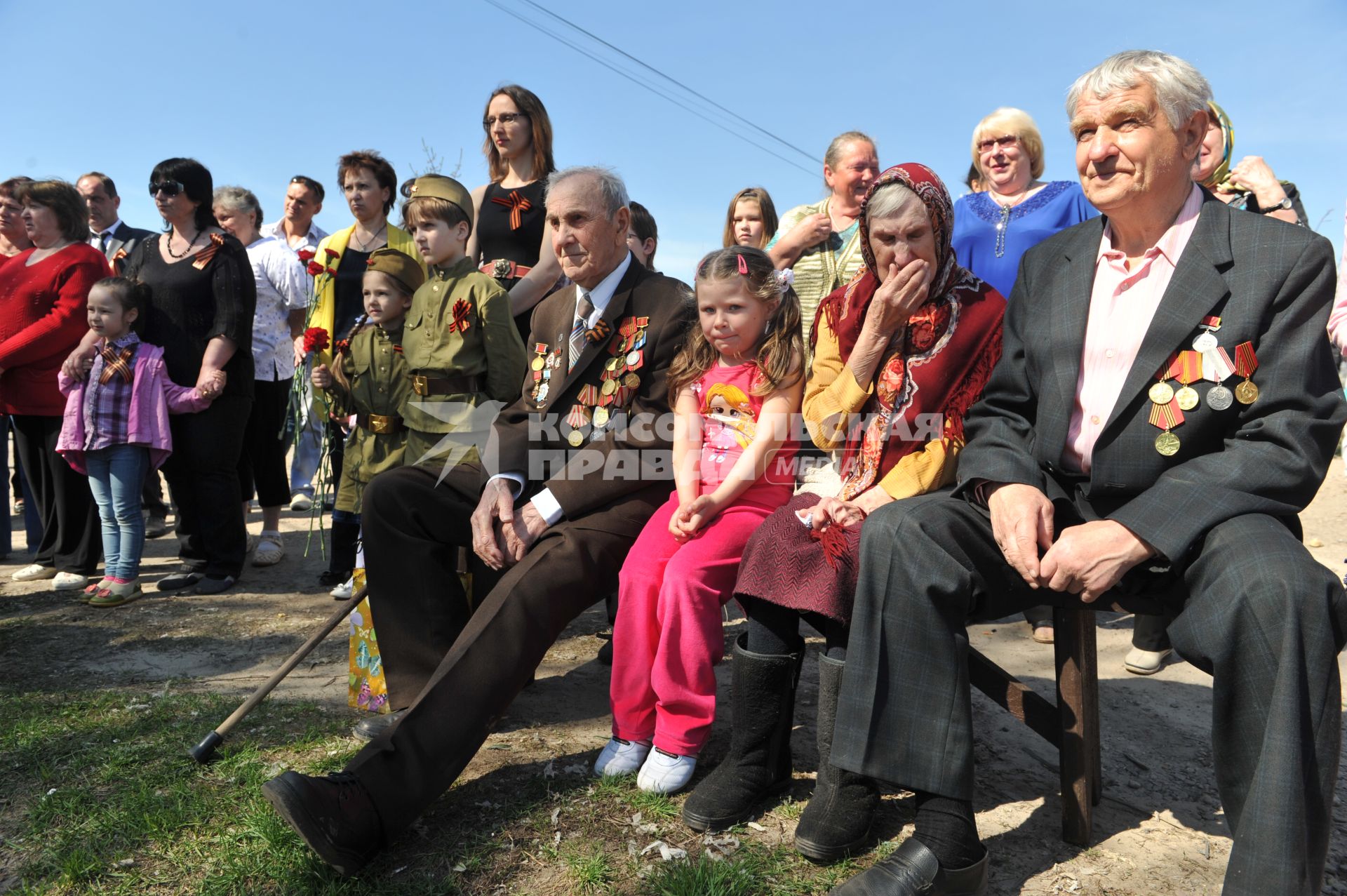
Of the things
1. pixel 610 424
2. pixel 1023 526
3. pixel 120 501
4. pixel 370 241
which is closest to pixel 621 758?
pixel 610 424

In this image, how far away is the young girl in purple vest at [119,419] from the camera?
203 inches

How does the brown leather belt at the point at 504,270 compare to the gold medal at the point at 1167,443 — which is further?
the brown leather belt at the point at 504,270

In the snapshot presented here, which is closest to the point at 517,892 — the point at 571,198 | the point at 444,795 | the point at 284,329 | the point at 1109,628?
the point at 444,795

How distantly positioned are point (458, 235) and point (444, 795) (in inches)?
91.8

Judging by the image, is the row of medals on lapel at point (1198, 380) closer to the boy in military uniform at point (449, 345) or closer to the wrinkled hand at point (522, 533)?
the wrinkled hand at point (522, 533)

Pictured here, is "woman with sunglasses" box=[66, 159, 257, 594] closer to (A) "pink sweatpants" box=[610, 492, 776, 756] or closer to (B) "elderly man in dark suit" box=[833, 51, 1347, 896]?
(A) "pink sweatpants" box=[610, 492, 776, 756]

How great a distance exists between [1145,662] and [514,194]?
3.44 metres

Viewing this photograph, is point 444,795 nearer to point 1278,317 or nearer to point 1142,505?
point 1142,505

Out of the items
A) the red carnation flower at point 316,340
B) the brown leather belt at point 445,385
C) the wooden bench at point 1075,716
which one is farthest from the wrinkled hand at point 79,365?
the wooden bench at point 1075,716

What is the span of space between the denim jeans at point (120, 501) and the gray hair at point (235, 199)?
6.67ft

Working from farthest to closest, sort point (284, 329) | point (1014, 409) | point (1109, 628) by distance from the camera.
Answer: point (284, 329) → point (1109, 628) → point (1014, 409)

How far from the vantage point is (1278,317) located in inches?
89.5

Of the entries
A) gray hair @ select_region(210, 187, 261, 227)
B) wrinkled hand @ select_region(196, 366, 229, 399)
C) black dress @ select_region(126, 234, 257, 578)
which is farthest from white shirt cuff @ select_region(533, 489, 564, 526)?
gray hair @ select_region(210, 187, 261, 227)

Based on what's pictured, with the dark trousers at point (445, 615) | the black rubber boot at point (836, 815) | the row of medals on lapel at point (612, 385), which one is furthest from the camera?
the row of medals on lapel at point (612, 385)
